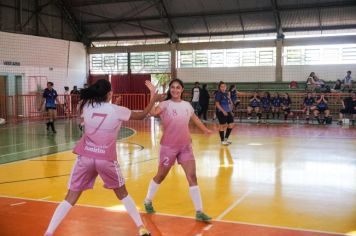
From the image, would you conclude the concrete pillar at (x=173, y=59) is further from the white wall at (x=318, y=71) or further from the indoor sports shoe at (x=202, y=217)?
the indoor sports shoe at (x=202, y=217)

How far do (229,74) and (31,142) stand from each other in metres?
15.8

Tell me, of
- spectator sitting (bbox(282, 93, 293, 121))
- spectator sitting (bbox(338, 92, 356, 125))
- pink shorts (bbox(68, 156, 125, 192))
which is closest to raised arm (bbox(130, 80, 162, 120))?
pink shorts (bbox(68, 156, 125, 192))

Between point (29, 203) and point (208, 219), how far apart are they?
283 cm

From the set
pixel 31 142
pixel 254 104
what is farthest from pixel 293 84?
pixel 31 142

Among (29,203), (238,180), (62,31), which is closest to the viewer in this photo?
(29,203)

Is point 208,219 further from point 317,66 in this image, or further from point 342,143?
point 317,66

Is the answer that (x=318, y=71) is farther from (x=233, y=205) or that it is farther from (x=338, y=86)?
(x=233, y=205)

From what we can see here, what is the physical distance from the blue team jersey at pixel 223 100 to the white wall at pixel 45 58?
54.0 feet

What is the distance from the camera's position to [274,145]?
1319cm

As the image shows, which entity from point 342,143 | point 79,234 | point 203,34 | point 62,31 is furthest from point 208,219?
point 62,31

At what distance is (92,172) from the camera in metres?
4.75

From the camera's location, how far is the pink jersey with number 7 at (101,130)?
4.68m

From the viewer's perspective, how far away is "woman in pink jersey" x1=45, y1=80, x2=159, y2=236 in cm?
466

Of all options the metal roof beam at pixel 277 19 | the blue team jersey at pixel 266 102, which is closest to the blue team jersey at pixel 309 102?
the blue team jersey at pixel 266 102
